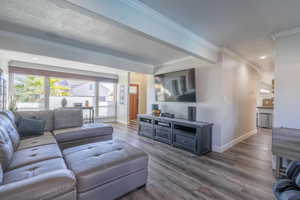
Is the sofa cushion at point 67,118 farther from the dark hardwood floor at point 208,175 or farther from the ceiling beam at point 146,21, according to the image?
the ceiling beam at point 146,21

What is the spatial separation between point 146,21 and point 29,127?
2.80 metres

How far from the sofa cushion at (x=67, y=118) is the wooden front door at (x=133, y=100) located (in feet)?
10.5

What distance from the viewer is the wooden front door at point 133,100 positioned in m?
6.48

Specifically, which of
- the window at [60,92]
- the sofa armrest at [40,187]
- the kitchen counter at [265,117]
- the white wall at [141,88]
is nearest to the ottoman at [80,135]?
the sofa armrest at [40,187]

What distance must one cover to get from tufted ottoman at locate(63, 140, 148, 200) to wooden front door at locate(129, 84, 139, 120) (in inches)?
178

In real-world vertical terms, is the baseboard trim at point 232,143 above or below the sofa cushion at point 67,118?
below

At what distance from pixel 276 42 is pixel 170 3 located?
7.13 ft

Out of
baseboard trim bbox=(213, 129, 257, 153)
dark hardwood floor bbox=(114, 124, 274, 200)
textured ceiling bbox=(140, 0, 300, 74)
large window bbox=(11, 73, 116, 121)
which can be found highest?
textured ceiling bbox=(140, 0, 300, 74)

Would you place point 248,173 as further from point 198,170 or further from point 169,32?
point 169,32

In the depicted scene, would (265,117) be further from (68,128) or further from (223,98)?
(68,128)

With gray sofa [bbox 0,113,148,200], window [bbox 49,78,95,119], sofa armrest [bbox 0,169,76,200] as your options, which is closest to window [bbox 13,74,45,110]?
window [bbox 49,78,95,119]

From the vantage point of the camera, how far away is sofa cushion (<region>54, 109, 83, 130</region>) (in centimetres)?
307

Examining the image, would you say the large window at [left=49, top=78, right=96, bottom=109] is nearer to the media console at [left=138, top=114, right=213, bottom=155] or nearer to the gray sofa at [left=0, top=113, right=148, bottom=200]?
the media console at [left=138, top=114, right=213, bottom=155]

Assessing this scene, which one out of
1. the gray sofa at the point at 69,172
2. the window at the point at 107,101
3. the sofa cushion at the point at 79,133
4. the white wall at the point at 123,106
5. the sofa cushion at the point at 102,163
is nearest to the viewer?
the gray sofa at the point at 69,172
